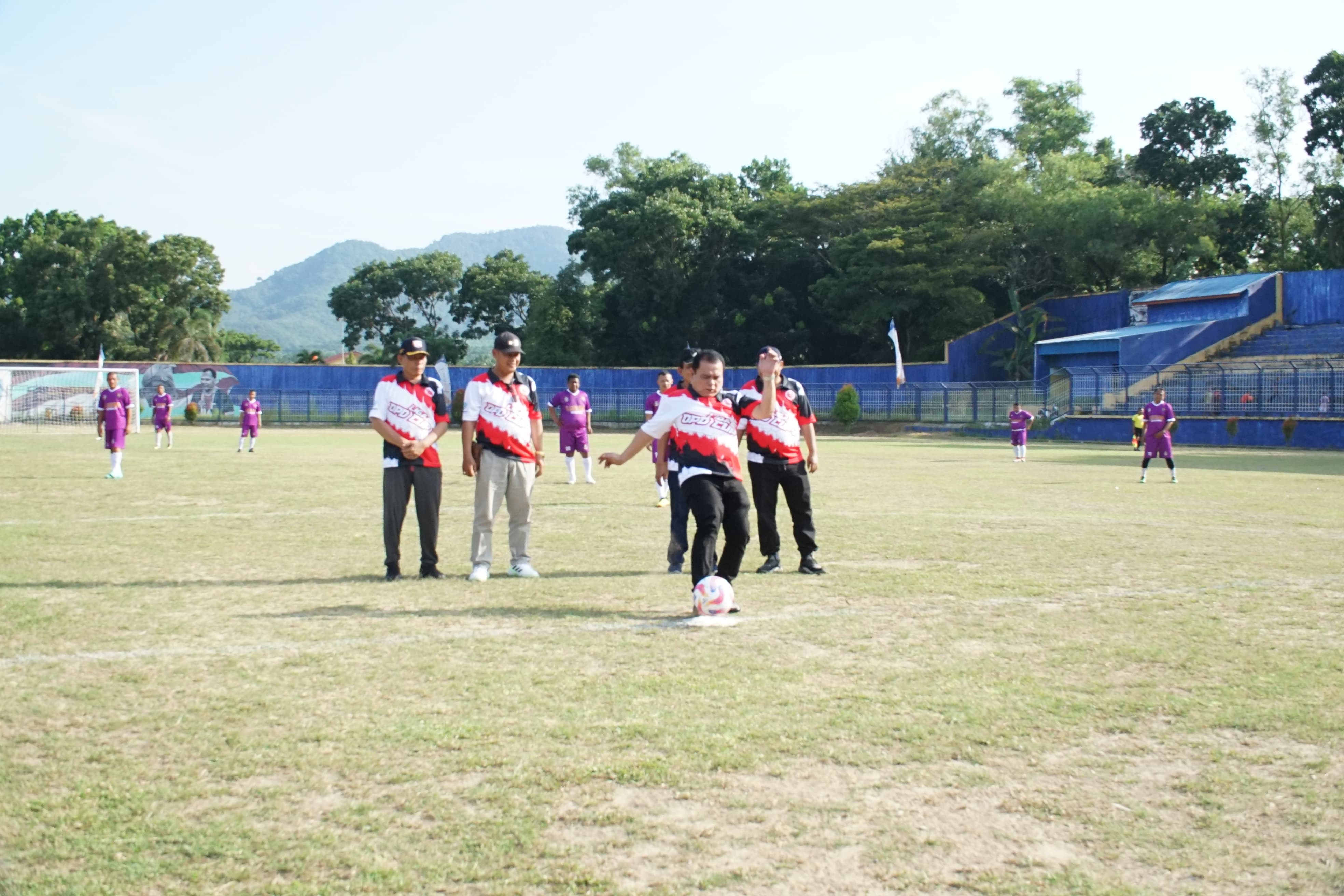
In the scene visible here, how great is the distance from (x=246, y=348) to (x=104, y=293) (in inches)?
1171

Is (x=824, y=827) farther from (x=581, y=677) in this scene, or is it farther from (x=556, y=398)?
(x=556, y=398)

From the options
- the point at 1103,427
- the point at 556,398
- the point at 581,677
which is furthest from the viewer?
the point at 1103,427

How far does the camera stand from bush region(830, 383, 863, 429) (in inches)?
1900

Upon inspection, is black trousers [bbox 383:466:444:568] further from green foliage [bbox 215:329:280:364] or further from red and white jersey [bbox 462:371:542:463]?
green foliage [bbox 215:329:280:364]

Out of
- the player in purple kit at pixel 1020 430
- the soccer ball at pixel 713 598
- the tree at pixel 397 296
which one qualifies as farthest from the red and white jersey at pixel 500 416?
the tree at pixel 397 296

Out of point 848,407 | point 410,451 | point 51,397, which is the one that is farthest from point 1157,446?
point 51,397

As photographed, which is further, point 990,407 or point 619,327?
point 619,327

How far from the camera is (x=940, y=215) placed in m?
55.2

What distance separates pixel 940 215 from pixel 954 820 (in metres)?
54.1

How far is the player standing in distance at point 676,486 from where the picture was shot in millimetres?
8695

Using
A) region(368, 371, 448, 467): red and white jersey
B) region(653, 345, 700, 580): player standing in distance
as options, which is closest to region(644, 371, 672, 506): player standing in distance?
region(653, 345, 700, 580): player standing in distance

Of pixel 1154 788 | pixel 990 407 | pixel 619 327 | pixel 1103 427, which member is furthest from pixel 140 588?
pixel 619 327

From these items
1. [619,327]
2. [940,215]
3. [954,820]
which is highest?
[940,215]

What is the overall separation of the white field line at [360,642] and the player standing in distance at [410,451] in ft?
6.84
